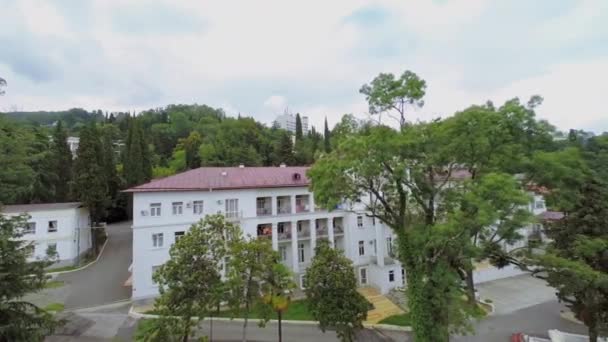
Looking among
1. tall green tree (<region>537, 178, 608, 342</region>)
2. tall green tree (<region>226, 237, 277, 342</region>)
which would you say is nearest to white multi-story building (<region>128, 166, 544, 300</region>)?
tall green tree (<region>226, 237, 277, 342</region>)

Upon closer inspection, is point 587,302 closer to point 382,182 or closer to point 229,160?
point 382,182

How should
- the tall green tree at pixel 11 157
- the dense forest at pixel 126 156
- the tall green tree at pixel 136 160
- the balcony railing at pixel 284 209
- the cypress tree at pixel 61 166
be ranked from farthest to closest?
the tall green tree at pixel 136 160 → the cypress tree at pixel 61 166 → the dense forest at pixel 126 156 → the balcony railing at pixel 284 209 → the tall green tree at pixel 11 157

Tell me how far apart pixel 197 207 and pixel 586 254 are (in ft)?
74.7

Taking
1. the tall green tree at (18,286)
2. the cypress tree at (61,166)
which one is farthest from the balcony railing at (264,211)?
the cypress tree at (61,166)

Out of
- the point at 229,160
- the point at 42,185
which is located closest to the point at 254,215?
the point at 229,160

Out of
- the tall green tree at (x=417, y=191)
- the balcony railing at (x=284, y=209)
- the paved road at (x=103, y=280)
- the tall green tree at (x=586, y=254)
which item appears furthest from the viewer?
the balcony railing at (x=284, y=209)

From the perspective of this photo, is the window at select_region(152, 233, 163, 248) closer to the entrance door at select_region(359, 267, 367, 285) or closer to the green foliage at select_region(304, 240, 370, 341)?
the green foliage at select_region(304, 240, 370, 341)

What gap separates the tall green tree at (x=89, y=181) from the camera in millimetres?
33000

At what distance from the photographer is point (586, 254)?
13.6 meters

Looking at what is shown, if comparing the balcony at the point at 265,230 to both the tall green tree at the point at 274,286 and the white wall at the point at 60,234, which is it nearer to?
the tall green tree at the point at 274,286

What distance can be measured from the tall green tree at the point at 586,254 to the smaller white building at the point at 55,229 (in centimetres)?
3522

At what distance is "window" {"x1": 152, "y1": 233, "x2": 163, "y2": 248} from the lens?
864 inches

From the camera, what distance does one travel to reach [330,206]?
44.9 feet

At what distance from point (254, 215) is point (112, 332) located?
11.4 m
